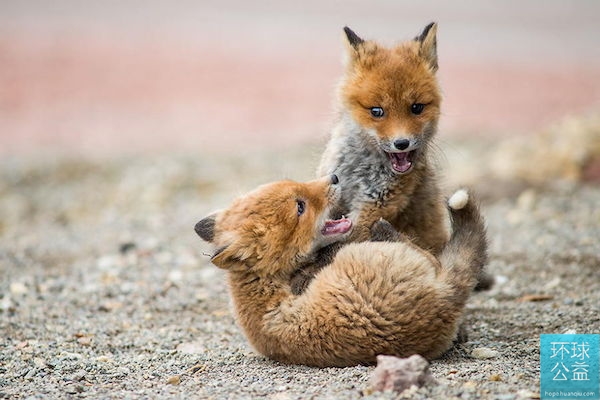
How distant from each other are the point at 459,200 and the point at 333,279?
→ 3.84 ft

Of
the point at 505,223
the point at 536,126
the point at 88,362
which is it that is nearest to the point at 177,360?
the point at 88,362

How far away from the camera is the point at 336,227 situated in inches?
245

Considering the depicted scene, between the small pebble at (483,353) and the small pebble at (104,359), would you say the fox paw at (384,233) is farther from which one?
the small pebble at (104,359)

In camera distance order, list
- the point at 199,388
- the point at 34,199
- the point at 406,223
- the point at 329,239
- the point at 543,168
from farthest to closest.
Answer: the point at 34,199 → the point at 543,168 → the point at 406,223 → the point at 329,239 → the point at 199,388

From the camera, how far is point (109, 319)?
743 cm

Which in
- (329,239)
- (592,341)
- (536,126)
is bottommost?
(592,341)

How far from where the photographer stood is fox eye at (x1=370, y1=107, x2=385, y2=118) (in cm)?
633

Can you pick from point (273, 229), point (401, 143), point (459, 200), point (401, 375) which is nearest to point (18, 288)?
point (273, 229)

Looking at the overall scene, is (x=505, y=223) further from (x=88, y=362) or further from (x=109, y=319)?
(x=88, y=362)

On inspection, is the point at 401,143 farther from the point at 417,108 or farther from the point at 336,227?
the point at 336,227

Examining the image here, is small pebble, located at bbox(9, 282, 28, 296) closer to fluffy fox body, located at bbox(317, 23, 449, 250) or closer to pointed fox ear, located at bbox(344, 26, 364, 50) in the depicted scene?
fluffy fox body, located at bbox(317, 23, 449, 250)

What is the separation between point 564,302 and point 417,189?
1740 millimetres

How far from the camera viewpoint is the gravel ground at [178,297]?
5.44 m

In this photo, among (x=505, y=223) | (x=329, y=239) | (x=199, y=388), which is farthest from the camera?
(x=505, y=223)
